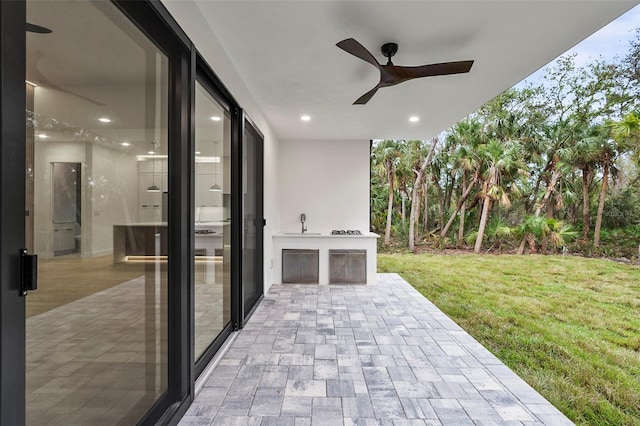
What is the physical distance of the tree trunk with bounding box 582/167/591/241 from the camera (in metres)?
6.14

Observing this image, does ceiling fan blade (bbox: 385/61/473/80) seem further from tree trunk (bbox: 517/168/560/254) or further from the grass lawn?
tree trunk (bbox: 517/168/560/254)

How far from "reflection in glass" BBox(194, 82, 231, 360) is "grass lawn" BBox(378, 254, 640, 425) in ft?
8.35

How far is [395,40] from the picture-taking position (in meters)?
2.74

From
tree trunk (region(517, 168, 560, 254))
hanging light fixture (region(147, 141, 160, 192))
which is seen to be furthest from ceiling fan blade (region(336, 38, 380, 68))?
tree trunk (region(517, 168, 560, 254))

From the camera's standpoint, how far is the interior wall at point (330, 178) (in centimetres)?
654

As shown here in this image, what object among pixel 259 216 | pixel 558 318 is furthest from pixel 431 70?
pixel 558 318

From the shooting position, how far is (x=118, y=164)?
159cm

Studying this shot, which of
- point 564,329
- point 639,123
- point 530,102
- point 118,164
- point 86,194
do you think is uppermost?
point 530,102

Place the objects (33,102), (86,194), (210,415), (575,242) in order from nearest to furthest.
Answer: (33,102) → (86,194) → (210,415) → (575,242)

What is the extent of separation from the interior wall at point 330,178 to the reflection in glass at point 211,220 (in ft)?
10.4

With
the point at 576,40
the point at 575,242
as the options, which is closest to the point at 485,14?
the point at 576,40

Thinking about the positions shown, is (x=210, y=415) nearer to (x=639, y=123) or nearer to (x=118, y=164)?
(x=118, y=164)

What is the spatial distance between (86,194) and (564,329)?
17.3ft

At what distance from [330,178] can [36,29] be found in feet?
18.3
